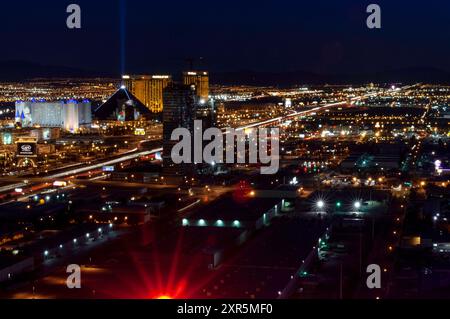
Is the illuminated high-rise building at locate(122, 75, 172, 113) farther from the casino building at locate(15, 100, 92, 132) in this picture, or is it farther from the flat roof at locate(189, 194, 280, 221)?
the flat roof at locate(189, 194, 280, 221)

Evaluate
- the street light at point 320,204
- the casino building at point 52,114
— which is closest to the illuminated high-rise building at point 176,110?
the street light at point 320,204

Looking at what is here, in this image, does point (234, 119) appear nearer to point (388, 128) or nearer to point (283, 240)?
point (388, 128)

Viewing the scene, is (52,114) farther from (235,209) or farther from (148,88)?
(235,209)

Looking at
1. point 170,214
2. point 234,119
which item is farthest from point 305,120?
point 170,214

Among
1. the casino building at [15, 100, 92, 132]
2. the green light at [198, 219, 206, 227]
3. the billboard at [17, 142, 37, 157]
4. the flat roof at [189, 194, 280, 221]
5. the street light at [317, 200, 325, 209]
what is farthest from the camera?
the casino building at [15, 100, 92, 132]

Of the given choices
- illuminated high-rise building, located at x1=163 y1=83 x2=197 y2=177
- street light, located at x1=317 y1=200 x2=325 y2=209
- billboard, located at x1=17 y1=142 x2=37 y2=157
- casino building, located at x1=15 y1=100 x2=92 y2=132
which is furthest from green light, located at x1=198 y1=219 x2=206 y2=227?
casino building, located at x1=15 y1=100 x2=92 y2=132

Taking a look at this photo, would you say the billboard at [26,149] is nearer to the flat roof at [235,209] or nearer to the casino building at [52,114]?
the flat roof at [235,209]

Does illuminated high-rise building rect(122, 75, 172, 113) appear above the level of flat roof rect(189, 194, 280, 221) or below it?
above
